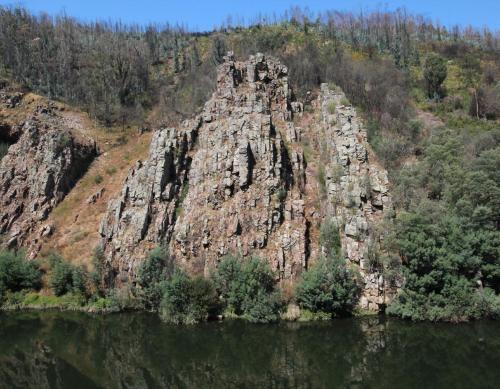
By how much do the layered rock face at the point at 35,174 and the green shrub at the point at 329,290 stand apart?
3468 centimetres

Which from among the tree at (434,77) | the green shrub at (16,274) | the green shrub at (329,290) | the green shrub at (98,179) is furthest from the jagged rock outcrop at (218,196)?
the tree at (434,77)

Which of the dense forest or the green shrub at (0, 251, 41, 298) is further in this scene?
the green shrub at (0, 251, 41, 298)

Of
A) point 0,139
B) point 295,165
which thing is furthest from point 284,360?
point 0,139

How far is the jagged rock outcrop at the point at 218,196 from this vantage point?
4669 cm

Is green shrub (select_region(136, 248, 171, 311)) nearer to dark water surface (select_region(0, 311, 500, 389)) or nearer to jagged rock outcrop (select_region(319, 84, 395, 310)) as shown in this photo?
dark water surface (select_region(0, 311, 500, 389))

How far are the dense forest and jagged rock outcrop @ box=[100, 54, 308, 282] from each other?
179 inches

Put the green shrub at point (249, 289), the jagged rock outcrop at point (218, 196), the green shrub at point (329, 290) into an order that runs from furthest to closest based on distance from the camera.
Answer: the jagged rock outcrop at point (218, 196), the green shrub at point (249, 289), the green shrub at point (329, 290)

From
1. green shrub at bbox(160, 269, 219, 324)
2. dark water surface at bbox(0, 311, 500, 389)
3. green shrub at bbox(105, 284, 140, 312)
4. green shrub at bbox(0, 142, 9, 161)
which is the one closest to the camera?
dark water surface at bbox(0, 311, 500, 389)

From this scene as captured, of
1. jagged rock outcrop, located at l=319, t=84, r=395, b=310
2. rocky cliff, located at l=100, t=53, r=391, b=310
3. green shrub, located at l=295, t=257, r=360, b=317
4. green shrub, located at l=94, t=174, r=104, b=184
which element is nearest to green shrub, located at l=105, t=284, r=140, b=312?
rocky cliff, located at l=100, t=53, r=391, b=310

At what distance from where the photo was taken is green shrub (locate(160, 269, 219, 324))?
40.2 metres

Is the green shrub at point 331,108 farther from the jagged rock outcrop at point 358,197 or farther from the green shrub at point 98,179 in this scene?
the green shrub at point 98,179

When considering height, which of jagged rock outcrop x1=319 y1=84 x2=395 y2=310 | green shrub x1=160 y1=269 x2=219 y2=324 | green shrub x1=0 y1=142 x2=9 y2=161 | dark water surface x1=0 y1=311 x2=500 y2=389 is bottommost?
dark water surface x1=0 y1=311 x2=500 y2=389

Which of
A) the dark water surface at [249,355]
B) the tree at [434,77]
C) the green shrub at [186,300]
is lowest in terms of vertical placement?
the dark water surface at [249,355]

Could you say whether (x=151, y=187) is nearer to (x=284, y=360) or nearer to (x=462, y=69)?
(x=284, y=360)
